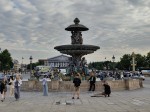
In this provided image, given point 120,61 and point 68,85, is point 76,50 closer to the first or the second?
point 68,85

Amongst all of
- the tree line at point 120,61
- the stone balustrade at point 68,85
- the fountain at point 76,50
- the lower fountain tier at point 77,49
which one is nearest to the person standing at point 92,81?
the stone balustrade at point 68,85

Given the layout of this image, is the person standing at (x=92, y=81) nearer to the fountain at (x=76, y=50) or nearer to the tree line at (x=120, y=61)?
the fountain at (x=76, y=50)

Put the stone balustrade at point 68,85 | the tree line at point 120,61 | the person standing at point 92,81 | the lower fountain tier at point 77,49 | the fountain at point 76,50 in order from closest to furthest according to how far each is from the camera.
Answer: the person standing at point 92,81 → the stone balustrade at point 68,85 → the lower fountain tier at point 77,49 → the fountain at point 76,50 → the tree line at point 120,61

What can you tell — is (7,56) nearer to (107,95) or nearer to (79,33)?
(79,33)

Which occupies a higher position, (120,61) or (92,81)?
(120,61)

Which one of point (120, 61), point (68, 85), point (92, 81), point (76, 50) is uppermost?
point (120, 61)

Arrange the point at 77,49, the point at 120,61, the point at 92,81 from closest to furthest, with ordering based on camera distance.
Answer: the point at 92,81 → the point at 77,49 → the point at 120,61

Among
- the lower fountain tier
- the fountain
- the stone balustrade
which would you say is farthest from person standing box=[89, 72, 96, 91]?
the fountain

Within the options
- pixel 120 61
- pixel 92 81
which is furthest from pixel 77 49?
pixel 120 61

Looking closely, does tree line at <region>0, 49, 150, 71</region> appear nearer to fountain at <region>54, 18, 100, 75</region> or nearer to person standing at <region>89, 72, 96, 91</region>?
fountain at <region>54, 18, 100, 75</region>

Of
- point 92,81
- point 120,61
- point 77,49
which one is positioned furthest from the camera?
point 120,61

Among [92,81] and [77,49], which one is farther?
[77,49]

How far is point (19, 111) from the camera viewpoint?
14.4 meters

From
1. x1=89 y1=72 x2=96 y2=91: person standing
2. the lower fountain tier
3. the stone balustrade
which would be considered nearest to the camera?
x1=89 y1=72 x2=96 y2=91: person standing
